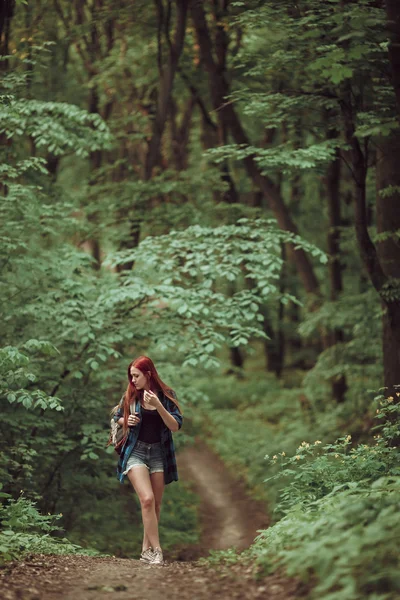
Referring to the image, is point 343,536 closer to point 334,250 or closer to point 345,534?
point 345,534

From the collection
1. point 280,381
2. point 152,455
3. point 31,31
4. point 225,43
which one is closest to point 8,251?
point 152,455

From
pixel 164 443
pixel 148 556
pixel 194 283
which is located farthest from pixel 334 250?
pixel 148 556

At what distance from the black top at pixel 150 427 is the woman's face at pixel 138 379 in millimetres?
274

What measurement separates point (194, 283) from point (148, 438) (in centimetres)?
382

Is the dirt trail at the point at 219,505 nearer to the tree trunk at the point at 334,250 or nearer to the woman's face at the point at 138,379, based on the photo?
the tree trunk at the point at 334,250

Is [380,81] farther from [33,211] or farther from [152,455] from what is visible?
[152,455]

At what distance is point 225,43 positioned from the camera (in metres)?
16.6

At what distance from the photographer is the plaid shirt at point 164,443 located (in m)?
6.85

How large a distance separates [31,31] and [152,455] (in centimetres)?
1063

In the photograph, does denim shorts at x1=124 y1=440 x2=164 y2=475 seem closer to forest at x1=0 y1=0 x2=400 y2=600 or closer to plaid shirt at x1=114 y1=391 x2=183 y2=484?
plaid shirt at x1=114 y1=391 x2=183 y2=484

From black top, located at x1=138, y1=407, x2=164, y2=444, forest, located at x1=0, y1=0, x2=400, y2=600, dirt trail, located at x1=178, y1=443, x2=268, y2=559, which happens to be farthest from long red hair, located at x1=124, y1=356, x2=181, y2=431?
dirt trail, located at x1=178, y1=443, x2=268, y2=559

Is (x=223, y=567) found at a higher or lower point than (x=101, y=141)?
lower

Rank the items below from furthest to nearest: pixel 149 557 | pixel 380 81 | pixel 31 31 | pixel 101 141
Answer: pixel 31 31, pixel 101 141, pixel 380 81, pixel 149 557

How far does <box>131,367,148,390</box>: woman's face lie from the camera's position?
680 centimetres
